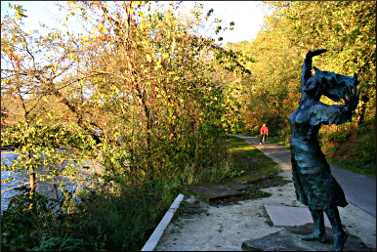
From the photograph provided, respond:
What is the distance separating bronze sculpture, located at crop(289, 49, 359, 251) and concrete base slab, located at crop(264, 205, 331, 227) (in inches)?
61.0

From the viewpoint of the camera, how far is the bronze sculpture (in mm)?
4453

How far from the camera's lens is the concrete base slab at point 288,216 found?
6.56 m

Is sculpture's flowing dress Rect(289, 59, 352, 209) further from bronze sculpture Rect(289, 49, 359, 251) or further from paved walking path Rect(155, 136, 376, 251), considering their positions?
paved walking path Rect(155, 136, 376, 251)

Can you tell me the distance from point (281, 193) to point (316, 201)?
4.72 metres

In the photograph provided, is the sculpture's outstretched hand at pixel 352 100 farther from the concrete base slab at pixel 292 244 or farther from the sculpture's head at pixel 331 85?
the concrete base slab at pixel 292 244

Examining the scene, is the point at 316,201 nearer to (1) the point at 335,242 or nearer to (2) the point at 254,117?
(1) the point at 335,242

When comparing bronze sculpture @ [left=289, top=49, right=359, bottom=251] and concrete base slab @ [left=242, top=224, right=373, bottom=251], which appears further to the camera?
concrete base slab @ [left=242, top=224, right=373, bottom=251]

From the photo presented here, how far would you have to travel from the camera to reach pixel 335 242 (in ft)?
15.0

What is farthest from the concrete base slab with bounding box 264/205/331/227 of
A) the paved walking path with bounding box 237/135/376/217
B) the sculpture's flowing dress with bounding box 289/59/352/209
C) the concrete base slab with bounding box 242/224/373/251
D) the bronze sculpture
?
the sculpture's flowing dress with bounding box 289/59/352/209

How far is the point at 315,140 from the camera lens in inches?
190

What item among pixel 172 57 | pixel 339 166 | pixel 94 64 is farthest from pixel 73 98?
pixel 339 166

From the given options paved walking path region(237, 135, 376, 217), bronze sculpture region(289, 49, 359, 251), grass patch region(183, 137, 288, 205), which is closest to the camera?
bronze sculpture region(289, 49, 359, 251)

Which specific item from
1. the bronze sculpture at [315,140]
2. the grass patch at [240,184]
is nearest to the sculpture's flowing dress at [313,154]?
the bronze sculpture at [315,140]

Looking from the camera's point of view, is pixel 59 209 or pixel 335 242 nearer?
pixel 335 242
